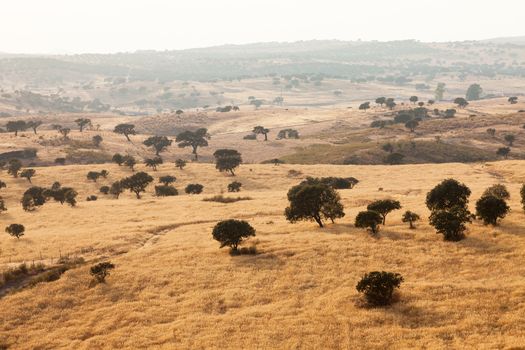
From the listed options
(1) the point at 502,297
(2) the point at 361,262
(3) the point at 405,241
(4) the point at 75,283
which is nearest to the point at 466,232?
(3) the point at 405,241

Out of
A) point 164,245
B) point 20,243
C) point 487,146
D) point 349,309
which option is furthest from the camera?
point 487,146

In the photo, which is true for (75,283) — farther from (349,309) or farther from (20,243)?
(349,309)

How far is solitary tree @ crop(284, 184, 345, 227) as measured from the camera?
65125 mm

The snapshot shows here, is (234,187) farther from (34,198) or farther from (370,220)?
(370,220)

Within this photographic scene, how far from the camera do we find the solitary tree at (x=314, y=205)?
2564 inches

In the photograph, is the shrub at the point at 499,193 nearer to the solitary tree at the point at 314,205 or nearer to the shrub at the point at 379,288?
the solitary tree at the point at 314,205

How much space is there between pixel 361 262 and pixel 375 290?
32.6ft

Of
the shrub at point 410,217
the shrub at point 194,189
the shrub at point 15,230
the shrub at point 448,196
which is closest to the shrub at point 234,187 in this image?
Answer: the shrub at point 194,189

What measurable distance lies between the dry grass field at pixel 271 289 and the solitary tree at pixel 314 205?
5.74 feet

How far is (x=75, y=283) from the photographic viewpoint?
50.1 meters

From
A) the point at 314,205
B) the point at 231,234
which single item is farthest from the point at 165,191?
the point at 231,234

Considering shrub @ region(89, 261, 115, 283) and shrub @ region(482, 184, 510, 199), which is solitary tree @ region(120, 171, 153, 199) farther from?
shrub @ region(482, 184, 510, 199)

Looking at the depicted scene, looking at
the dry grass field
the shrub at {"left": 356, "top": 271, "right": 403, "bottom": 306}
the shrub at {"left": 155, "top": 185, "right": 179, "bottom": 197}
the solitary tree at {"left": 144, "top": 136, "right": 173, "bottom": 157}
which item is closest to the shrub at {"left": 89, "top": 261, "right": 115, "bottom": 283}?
the dry grass field

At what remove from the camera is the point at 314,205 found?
6512 cm
